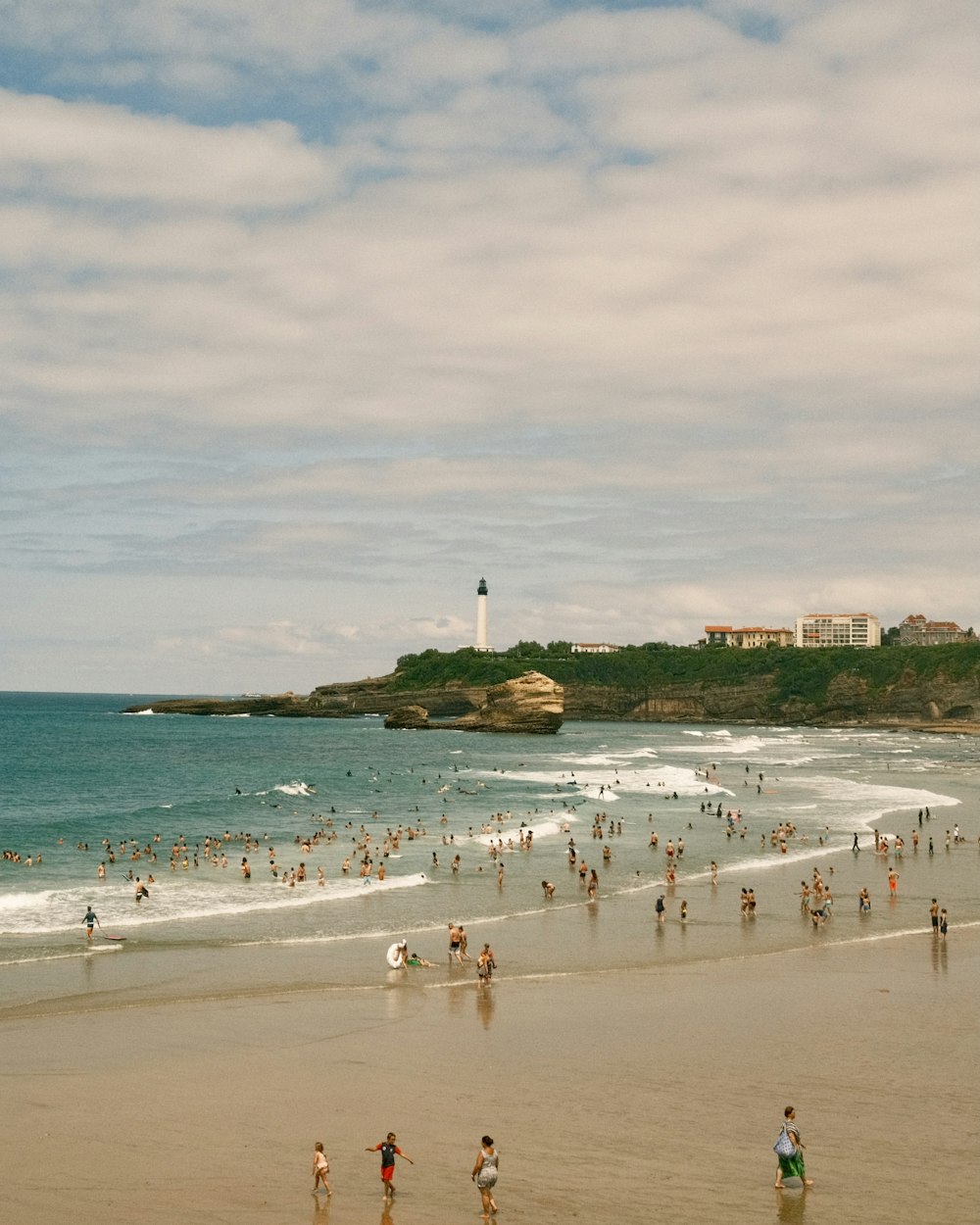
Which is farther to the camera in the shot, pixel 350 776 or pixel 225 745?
pixel 225 745

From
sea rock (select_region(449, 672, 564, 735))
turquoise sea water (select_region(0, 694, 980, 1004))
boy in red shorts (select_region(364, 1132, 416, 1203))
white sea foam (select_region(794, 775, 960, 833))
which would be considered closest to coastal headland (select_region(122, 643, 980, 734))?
sea rock (select_region(449, 672, 564, 735))

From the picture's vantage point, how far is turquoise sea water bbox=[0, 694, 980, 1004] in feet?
103

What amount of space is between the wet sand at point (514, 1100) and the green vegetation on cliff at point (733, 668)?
15388cm

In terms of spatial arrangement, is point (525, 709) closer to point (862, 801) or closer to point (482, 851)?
point (862, 801)

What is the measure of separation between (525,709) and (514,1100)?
12617 cm

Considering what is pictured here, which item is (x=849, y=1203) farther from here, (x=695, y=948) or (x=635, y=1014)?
(x=695, y=948)

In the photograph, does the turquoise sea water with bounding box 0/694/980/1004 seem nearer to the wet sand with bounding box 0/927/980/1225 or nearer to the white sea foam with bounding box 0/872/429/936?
the white sea foam with bounding box 0/872/429/936

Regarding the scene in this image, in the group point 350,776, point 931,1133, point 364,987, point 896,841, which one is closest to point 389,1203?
point 931,1133

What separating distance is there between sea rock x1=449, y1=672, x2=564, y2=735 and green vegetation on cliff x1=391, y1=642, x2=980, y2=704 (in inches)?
1152

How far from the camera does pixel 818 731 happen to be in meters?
158

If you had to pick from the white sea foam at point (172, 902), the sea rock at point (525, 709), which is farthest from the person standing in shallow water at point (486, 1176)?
the sea rock at point (525, 709)

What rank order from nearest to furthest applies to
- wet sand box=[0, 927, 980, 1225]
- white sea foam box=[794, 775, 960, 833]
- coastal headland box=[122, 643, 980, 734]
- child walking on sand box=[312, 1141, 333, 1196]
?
wet sand box=[0, 927, 980, 1225]
child walking on sand box=[312, 1141, 333, 1196]
white sea foam box=[794, 775, 960, 833]
coastal headland box=[122, 643, 980, 734]

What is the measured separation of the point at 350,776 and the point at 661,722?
10644 cm

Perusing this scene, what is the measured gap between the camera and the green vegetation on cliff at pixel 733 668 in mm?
172625
